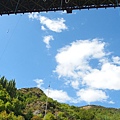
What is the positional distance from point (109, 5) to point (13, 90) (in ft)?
448

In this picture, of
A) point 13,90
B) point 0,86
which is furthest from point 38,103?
point 0,86

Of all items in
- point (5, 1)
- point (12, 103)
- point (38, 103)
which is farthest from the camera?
point (38, 103)

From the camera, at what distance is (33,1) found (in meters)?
34.8

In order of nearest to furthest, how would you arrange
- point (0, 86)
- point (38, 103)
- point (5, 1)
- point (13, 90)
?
point (5, 1) → point (0, 86) → point (13, 90) → point (38, 103)

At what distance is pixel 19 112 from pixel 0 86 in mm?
A: 21123

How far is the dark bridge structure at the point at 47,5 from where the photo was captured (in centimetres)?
3319

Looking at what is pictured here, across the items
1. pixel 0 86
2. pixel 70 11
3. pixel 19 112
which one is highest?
pixel 0 86

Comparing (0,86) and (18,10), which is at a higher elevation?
(0,86)

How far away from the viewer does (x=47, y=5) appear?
34.9 meters

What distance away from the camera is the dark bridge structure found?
109ft

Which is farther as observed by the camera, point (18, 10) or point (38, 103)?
point (38, 103)

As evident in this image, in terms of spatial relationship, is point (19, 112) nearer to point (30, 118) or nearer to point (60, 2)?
point (30, 118)

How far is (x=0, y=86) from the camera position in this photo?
490 ft

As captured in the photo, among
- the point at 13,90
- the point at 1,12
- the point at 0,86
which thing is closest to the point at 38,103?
the point at 13,90
